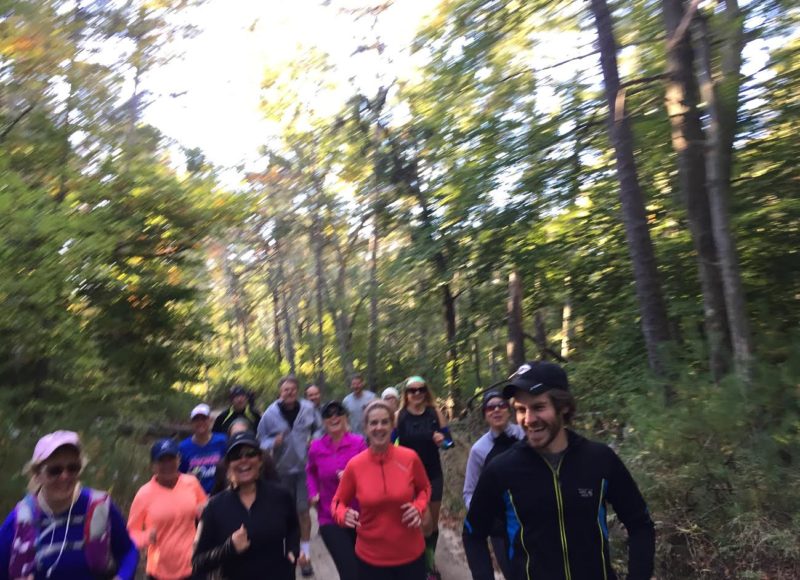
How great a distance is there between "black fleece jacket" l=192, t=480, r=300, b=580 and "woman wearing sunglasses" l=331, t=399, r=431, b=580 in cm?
64

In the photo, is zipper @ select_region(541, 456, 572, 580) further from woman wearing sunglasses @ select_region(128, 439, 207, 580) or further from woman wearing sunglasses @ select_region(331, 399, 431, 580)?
woman wearing sunglasses @ select_region(128, 439, 207, 580)

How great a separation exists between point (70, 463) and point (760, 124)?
32.8 ft

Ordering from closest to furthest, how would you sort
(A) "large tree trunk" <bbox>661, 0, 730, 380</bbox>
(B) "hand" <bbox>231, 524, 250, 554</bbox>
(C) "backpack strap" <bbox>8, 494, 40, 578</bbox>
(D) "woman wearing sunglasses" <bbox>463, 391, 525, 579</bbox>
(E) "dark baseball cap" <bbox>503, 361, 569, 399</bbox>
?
(E) "dark baseball cap" <bbox>503, 361, 569, 399</bbox> < (C) "backpack strap" <bbox>8, 494, 40, 578</bbox> < (B) "hand" <bbox>231, 524, 250, 554</bbox> < (D) "woman wearing sunglasses" <bbox>463, 391, 525, 579</bbox> < (A) "large tree trunk" <bbox>661, 0, 730, 380</bbox>

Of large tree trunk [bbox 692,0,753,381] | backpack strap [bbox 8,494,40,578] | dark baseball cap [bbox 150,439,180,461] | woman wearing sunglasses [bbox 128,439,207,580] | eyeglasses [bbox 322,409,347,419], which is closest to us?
backpack strap [bbox 8,494,40,578]

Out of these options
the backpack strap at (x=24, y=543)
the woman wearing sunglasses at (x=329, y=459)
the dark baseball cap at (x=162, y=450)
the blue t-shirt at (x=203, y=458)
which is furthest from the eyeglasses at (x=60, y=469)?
the blue t-shirt at (x=203, y=458)

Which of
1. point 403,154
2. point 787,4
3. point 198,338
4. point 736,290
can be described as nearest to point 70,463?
point 736,290

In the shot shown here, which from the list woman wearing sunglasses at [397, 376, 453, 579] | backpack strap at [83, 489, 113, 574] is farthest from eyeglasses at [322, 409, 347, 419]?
backpack strap at [83, 489, 113, 574]

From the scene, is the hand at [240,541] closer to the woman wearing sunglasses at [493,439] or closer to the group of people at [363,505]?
the group of people at [363,505]

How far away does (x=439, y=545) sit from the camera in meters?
8.62

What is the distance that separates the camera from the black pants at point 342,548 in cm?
521

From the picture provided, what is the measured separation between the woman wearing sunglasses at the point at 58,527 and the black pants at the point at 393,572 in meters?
1.82

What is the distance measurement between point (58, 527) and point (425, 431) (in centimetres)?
418

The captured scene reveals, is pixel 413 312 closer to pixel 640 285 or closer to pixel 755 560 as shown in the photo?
pixel 640 285

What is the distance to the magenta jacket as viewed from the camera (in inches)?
233
